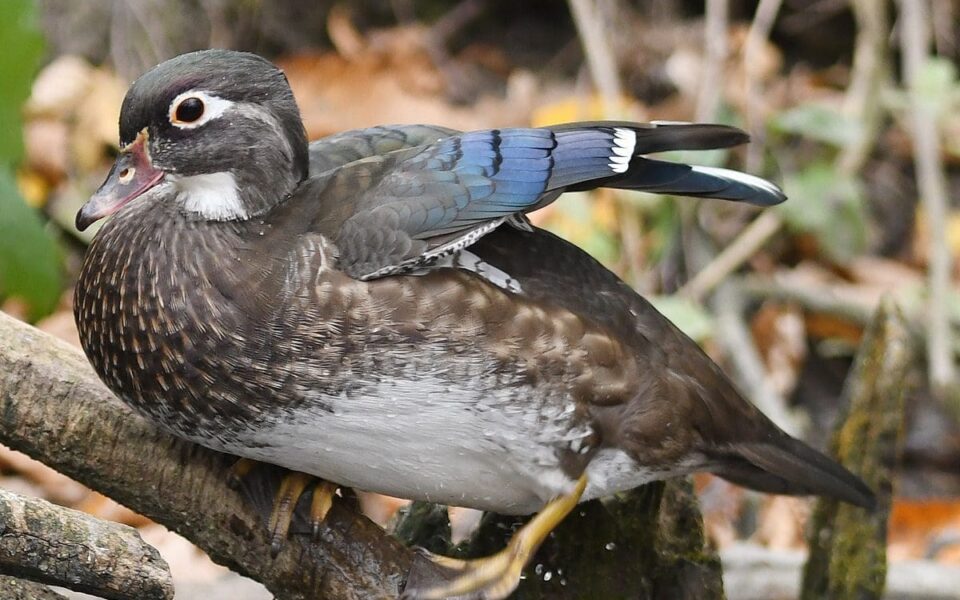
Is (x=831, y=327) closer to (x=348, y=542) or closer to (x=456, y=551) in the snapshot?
(x=456, y=551)

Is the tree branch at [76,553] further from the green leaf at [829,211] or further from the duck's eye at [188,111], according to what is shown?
the green leaf at [829,211]

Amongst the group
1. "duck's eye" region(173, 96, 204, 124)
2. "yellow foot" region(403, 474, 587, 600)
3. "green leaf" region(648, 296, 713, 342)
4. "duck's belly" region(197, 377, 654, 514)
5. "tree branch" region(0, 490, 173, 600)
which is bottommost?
"tree branch" region(0, 490, 173, 600)

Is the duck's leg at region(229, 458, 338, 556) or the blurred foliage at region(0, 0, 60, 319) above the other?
the blurred foliage at region(0, 0, 60, 319)

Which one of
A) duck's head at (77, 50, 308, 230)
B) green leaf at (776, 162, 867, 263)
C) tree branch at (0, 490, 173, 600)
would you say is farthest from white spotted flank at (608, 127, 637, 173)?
green leaf at (776, 162, 867, 263)

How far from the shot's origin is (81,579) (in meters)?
1.77

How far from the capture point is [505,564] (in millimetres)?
2186

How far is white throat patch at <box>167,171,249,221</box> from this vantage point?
2.11 m

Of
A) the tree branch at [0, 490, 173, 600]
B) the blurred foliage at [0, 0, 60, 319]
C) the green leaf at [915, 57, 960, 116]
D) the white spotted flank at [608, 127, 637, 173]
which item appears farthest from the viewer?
the green leaf at [915, 57, 960, 116]

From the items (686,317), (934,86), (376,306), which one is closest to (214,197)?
(376,306)

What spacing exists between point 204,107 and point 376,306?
425mm

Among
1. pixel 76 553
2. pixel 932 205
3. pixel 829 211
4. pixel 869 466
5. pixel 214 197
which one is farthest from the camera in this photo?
pixel 829 211

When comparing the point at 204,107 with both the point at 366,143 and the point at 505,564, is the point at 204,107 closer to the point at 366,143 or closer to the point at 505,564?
the point at 366,143

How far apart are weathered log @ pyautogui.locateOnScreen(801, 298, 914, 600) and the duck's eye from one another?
5.20ft

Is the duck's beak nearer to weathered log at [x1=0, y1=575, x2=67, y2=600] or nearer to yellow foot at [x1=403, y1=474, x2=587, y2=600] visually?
weathered log at [x1=0, y1=575, x2=67, y2=600]
